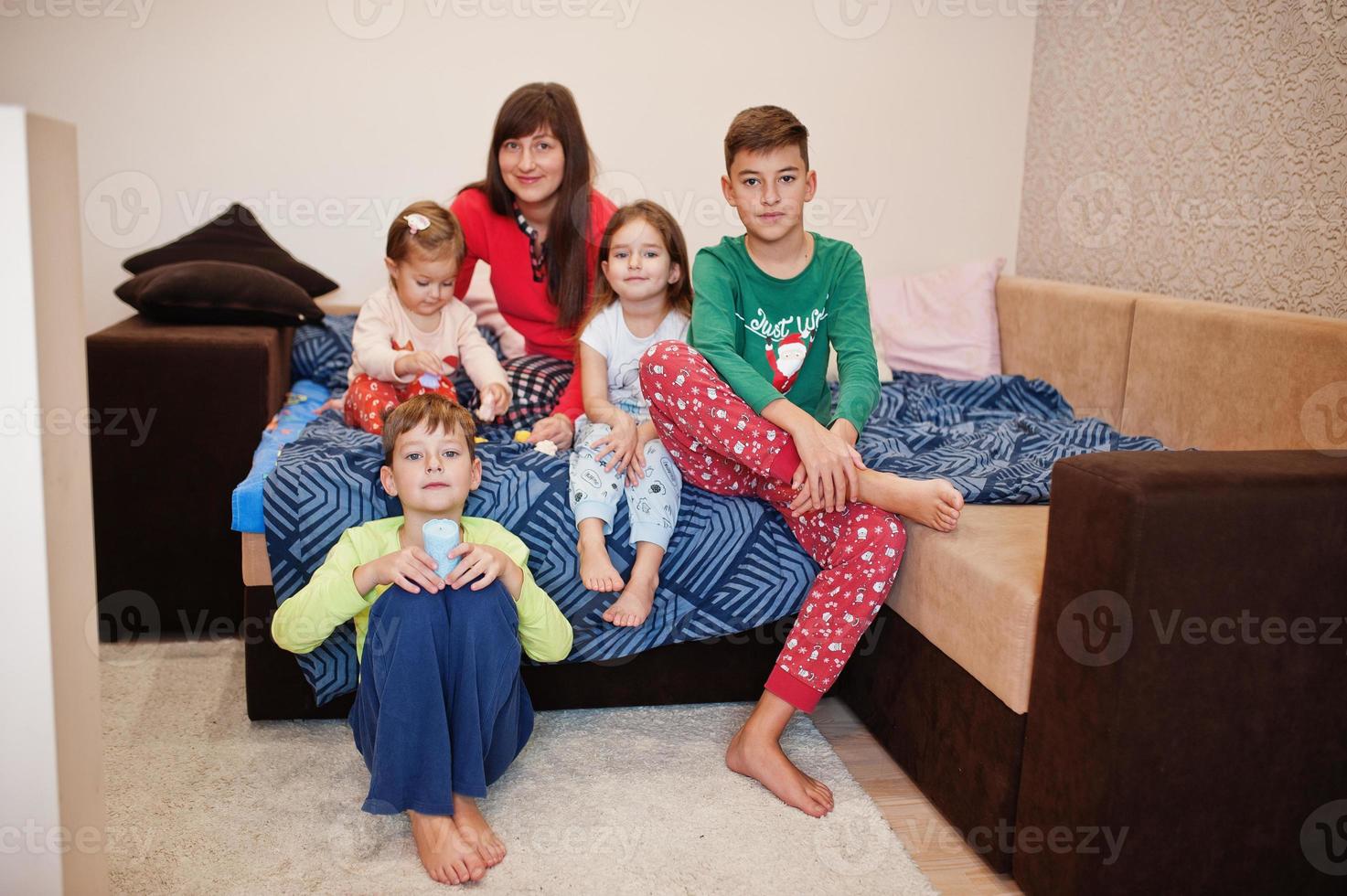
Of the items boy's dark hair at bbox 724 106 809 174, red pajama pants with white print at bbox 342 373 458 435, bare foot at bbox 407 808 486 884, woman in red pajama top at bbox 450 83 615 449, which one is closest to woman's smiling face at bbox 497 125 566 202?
woman in red pajama top at bbox 450 83 615 449

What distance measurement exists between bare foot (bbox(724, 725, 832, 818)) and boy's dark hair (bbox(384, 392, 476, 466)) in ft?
2.05

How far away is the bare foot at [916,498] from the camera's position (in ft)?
5.32

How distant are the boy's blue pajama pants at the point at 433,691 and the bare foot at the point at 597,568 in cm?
23

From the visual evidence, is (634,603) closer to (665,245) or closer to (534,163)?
(665,245)

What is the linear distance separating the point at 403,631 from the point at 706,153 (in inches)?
79.3

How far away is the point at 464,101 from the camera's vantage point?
293 centimetres

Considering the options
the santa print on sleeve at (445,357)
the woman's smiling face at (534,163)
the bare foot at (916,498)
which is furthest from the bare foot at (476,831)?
the woman's smiling face at (534,163)

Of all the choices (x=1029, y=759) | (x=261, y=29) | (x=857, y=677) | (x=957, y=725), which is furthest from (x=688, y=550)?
(x=261, y=29)

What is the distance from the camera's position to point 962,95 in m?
3.19

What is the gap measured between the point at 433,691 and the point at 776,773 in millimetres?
539

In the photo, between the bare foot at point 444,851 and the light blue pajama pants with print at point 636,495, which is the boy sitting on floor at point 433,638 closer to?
the bare foot at point 444,851

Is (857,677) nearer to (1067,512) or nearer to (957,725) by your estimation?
(957,725)

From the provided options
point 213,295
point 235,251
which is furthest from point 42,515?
point 235,251

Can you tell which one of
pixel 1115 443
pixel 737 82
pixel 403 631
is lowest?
pixel 403 631
